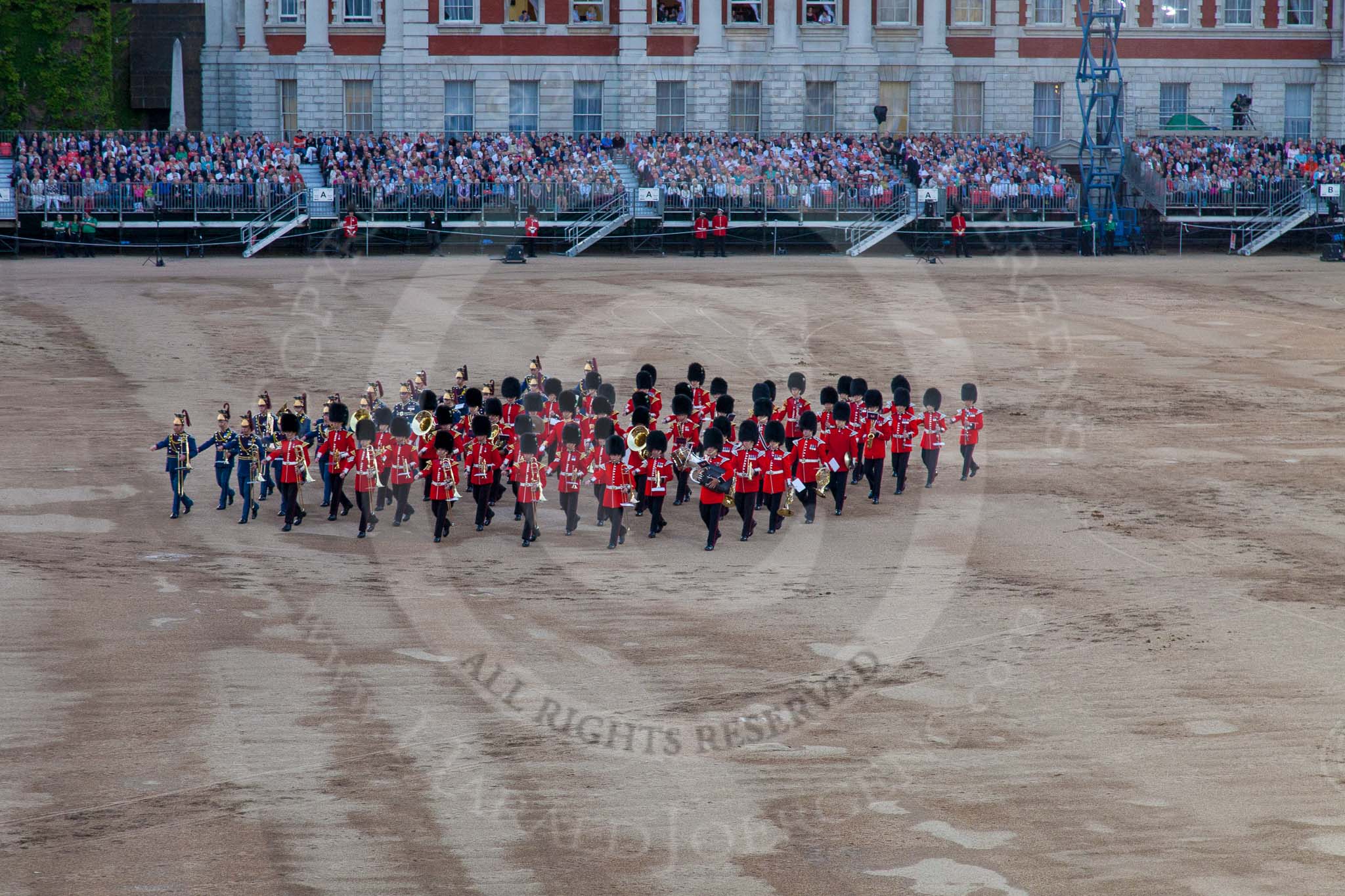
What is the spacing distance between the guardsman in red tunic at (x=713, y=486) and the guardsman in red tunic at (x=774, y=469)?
1.27 feet

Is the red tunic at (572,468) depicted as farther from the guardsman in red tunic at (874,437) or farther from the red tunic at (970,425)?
the red tunic at (970,425)

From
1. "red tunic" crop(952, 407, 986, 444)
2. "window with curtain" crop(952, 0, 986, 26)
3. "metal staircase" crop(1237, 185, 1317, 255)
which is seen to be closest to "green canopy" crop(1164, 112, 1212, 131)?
"window with curtain" crop(952, 0, 986, 26)

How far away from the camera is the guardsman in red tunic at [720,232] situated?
42.8 metres

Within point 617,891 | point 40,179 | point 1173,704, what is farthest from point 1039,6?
point 617,891

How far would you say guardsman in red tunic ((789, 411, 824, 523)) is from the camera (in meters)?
17.9

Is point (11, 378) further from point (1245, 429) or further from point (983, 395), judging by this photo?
point (1245, 429)

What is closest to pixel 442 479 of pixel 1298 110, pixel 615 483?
pixel 615 483

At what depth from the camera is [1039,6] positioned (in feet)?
181

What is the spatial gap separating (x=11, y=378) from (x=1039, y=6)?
40.3 meters

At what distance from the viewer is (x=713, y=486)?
648 inches

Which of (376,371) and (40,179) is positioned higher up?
(40,179)

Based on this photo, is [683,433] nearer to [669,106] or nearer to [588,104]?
[669,106]

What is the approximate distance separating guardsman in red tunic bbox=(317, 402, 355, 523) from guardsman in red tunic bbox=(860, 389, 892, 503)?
5.97 m

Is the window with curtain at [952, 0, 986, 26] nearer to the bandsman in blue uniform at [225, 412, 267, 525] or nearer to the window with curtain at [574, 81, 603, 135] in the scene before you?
the window with curtain at [574, 81, 603, 135]
